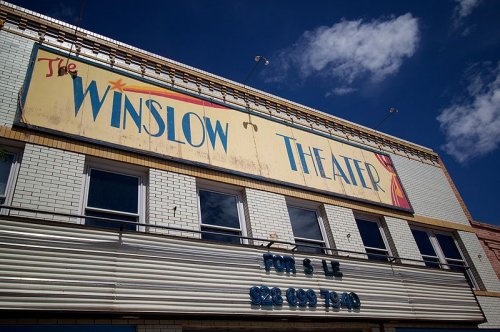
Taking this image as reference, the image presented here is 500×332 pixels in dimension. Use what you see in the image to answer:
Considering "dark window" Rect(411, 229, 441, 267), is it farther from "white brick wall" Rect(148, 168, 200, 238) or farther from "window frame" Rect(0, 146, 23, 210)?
"window frame" Rect(0, 146, 23, 210)

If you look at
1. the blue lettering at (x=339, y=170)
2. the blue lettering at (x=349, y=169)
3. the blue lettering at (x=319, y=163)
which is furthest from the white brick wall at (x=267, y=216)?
the blue lettering at (x=349, y=169)

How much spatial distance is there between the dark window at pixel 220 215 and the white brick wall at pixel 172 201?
1.33 feet

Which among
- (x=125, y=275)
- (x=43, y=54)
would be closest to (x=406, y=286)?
(x=125, y=275)

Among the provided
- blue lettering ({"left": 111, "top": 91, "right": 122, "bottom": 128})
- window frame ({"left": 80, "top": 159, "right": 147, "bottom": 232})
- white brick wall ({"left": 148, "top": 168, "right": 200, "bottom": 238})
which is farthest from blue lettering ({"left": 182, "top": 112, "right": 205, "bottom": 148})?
blue lettering ({"left": 111, "top": 91, "right": 122, "bottom": 128})

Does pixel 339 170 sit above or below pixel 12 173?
above

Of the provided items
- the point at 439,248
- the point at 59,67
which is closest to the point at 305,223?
the point at 439,248

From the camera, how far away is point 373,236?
1120cm

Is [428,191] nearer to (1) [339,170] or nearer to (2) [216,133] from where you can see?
(1) [339,170]

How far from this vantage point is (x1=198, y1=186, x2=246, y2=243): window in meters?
8.34

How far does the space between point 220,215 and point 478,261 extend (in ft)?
32.6

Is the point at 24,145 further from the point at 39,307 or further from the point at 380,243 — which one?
the point at 380,243

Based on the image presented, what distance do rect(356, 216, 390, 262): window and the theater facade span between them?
0.07 metres

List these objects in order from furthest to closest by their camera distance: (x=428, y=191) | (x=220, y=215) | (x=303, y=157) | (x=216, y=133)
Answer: (x=428, y=191) < (x=303, y=157) < (x=216, y=133) < (x=220, y=215)

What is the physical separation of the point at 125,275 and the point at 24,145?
3438mm
